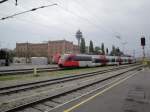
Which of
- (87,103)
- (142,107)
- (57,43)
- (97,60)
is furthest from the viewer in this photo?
(57,43)

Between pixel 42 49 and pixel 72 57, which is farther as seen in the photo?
pixel 42 49

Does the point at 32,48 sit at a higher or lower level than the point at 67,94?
higher

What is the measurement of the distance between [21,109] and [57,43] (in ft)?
478

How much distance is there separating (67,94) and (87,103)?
3819mm

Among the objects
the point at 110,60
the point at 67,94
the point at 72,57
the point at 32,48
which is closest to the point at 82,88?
the point at 67,94

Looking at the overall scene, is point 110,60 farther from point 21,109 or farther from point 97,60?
point 21,109

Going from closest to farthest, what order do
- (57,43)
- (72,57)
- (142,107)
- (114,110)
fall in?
1. (114,110)
2. (142,107)
3. (72,57)
4. (57,43)

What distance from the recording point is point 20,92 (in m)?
16.3

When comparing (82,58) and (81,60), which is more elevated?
(82,58)

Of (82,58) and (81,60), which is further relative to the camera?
(82,58)

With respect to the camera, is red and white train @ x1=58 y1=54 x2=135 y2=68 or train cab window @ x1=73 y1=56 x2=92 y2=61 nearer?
red and white train @ x1=58 y1=54 x2=135 y2=68

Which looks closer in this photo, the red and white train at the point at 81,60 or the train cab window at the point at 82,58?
the red and white train at the point at 81,60

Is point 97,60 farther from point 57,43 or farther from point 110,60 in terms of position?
point 57,43

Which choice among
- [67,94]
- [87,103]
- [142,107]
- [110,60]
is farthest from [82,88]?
[110,60]
